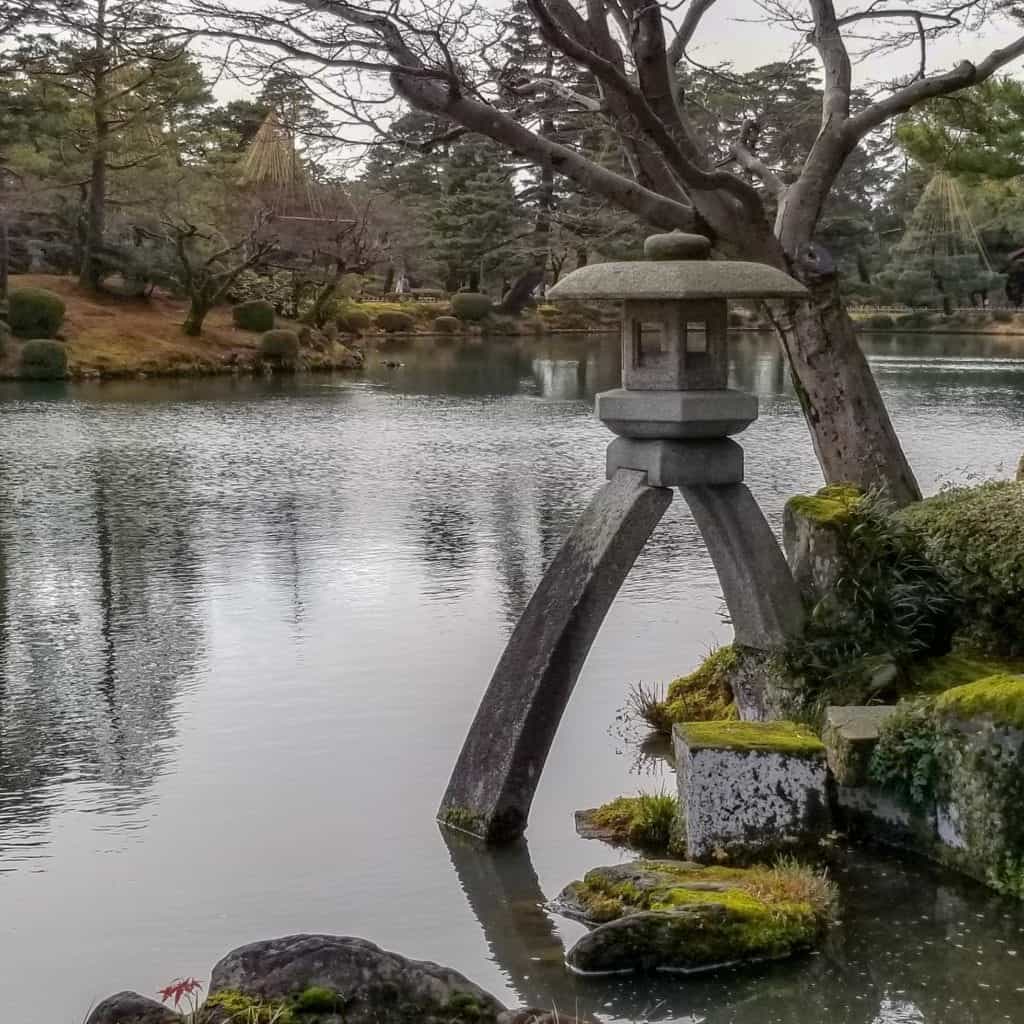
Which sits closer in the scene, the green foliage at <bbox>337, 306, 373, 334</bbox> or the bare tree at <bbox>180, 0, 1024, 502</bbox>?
the bare tree at <bbox>180, 0, 1024, 502</bbox>

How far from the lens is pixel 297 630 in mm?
8594

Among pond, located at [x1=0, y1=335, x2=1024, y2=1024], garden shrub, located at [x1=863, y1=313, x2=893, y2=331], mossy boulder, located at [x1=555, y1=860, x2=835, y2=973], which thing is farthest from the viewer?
garden shrub, located at [x1=863, y1=313, x2=893, y2=331]

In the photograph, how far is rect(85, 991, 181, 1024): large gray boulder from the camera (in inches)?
137

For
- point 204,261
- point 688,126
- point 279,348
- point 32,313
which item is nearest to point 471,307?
point 204,261

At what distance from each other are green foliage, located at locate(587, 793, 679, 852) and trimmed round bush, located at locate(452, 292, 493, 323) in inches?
1638

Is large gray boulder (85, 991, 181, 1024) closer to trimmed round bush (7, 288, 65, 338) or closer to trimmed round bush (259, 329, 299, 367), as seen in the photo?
trimmed round bush (7, 288, 65, 338)

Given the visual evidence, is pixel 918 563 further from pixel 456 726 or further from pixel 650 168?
pixel 650 168

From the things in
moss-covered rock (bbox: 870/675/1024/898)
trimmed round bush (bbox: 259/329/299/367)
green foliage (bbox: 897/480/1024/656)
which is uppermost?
trimmed round bush (bbox: 259/329/299/367)

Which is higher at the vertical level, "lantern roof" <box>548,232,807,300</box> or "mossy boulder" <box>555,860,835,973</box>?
"lantern roof" <box>548,232,807,300</box>

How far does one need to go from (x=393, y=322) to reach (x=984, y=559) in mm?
39385

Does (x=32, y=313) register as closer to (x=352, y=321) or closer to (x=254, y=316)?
(x=254, y=316)

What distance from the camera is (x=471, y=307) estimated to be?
4622 centimetres

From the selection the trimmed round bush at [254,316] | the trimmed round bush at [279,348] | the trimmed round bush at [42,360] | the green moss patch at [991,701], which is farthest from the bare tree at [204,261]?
the green moss patch at [991,701]

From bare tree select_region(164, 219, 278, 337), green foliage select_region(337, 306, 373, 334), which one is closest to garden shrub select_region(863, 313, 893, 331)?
green foliage select_region(337, 306, 373, 334)
